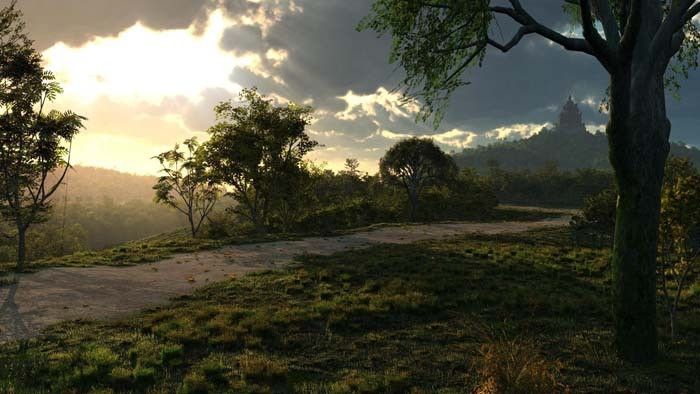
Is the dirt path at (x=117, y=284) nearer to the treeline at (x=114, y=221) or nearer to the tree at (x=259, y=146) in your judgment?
the tree at (x=259, y=146)

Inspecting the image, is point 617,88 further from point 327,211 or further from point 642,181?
point 327,211

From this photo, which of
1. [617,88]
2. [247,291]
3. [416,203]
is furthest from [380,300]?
[416,203]

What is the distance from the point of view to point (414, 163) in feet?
184

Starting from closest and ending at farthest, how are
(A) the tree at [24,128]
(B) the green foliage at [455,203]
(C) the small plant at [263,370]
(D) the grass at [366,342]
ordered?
(D) the grass at [366,342] < (C) the small plant at [263,370] < (A) the tree at [24,128] < (B) the green foliage at [455,203]

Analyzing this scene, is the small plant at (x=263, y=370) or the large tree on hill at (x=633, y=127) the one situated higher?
the large tree on hill at (x=633, y=127)

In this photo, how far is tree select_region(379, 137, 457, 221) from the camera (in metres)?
55.6

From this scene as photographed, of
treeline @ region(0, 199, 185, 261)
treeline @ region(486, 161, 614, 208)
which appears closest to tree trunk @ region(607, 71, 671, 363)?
treeline @ region(486, 161, 614, 208)

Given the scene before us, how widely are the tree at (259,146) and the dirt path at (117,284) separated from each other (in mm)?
10887

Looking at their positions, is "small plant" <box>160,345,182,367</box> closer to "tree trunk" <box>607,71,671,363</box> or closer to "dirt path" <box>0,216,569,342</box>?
"dirt path" <box>0,216,569,342</box>

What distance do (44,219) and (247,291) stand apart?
14.6 meters

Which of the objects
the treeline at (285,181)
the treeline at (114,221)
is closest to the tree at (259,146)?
the treeline at (285,181)

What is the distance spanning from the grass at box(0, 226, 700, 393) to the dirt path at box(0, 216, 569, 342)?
130cm

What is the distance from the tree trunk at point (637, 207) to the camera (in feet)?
27.0

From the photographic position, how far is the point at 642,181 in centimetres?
838
